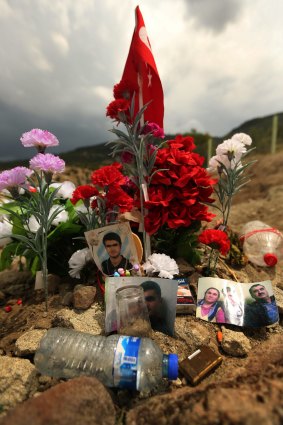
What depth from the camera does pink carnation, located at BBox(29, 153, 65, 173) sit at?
1.33 meters

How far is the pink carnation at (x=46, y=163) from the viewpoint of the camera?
1335 millimetres

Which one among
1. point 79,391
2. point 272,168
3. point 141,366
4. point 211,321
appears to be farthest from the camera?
point 272,168

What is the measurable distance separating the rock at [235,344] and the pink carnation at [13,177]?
1.33 metres

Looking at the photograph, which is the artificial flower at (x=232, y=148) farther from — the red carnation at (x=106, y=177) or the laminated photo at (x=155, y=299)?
the laminated photo at (x=155, y=299)

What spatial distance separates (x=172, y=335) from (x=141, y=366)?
308mm

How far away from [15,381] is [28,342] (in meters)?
0.20

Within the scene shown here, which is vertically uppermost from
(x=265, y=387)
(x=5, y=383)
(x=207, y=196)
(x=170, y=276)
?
(x=207, y=196)

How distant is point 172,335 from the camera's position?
132cm

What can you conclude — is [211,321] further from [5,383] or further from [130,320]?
[5,383]

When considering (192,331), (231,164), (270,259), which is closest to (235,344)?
(192,331)

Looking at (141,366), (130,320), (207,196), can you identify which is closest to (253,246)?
(207,196)

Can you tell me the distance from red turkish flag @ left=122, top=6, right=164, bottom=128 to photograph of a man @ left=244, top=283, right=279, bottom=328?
1.36 meters

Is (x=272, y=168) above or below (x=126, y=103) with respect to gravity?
above

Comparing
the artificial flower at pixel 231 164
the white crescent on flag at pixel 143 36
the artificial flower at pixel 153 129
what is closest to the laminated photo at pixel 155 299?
the artificial flower at pixel 231 164
